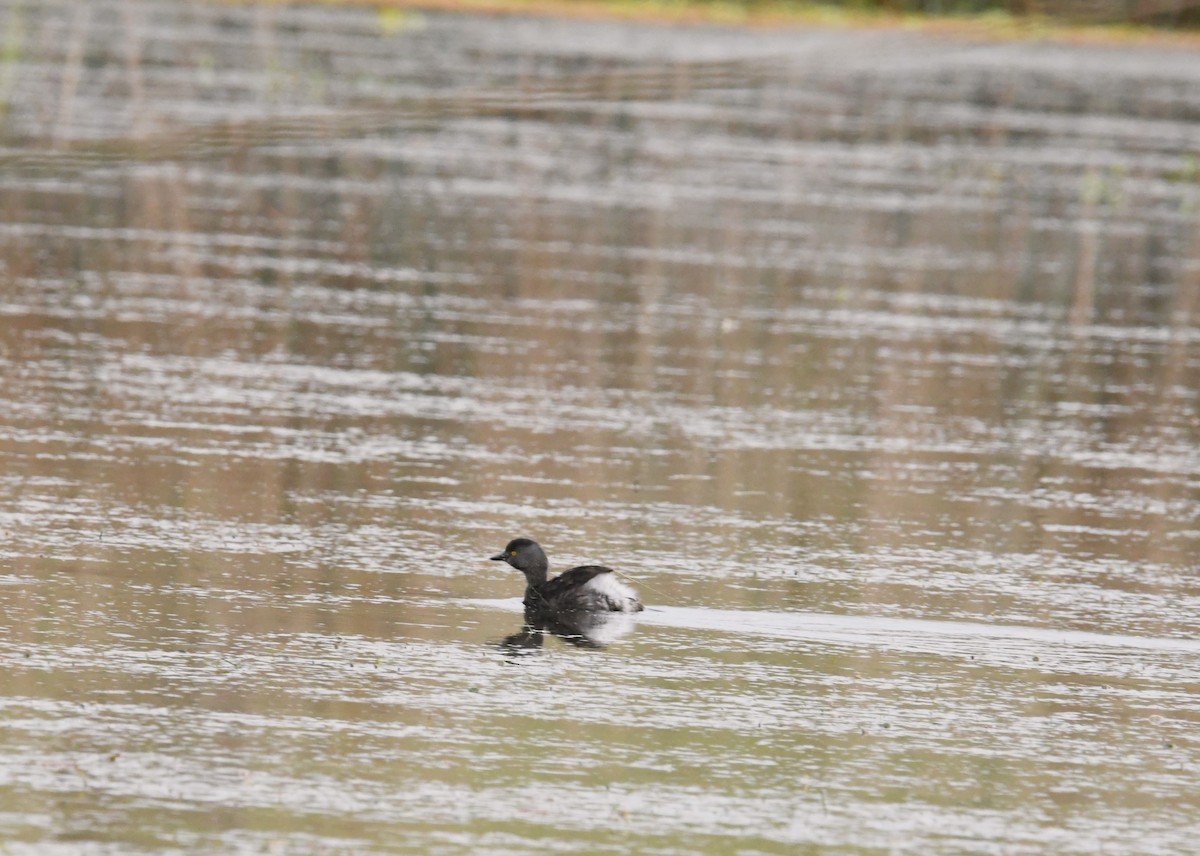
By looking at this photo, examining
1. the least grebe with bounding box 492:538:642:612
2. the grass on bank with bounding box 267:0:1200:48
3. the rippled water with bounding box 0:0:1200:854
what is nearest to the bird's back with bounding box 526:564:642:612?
the least grebe with bounding box 492:538:642:612

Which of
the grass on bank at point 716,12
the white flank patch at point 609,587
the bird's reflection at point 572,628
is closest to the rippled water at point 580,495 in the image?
the bird's reflection at point 572,628

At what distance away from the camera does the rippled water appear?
7.13 m

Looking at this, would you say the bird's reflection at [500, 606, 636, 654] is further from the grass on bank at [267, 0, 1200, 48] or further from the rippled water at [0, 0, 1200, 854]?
the grass on bank at [267, 0, 1200, 48]

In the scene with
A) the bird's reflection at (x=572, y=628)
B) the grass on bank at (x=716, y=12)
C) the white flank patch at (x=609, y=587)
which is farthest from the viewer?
the grass on bank at (x=716, y=12)

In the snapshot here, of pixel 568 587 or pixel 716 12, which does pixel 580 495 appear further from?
pixel 716 12

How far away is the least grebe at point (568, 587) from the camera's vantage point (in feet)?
31.3

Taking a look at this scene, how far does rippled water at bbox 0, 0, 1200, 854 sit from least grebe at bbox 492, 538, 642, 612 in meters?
0.12

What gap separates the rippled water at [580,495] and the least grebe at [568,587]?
0.12m

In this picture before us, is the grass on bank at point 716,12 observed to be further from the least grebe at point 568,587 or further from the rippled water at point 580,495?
the least grebe at point 568,587

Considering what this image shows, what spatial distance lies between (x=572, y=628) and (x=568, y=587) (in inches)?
6.8

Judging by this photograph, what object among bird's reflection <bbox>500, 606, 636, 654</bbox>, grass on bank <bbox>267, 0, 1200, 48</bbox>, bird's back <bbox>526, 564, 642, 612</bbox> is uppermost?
grass on bank <bbox>267, 0, 1200, 48</bbox>

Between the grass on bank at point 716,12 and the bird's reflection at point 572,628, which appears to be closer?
the bird's reflection at point 572,628

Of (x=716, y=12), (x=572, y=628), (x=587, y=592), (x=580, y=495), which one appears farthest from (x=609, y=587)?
(x=716, y=12)

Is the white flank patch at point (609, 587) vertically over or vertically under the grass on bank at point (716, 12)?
under
